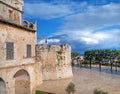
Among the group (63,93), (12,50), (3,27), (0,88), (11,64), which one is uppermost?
(3,27)

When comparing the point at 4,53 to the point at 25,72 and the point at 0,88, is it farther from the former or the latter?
the point at 25,72

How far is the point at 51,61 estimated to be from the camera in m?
42.2

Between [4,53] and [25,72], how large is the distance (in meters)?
6.29

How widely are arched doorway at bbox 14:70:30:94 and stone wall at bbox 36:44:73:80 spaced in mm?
14743

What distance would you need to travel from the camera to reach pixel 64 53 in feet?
146

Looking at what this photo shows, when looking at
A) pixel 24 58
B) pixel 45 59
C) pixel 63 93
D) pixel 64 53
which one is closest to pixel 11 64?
pixel 24 58

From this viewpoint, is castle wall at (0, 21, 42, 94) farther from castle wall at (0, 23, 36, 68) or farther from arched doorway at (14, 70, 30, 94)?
arched doorway at (14, 70, 30, 94)

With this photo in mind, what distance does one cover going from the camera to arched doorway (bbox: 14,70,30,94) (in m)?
26.3

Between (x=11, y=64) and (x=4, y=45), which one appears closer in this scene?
(x=4, y=45)

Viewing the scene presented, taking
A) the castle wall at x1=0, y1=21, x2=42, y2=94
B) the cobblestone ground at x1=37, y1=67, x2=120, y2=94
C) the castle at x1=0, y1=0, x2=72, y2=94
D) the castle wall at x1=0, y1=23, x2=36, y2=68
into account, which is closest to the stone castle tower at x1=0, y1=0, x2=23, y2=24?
the castle at x1=0, y1=0, x2=72, y2=94

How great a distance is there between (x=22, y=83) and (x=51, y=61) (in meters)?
15.9

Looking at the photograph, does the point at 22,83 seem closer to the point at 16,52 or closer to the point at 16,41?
the point at 16,52

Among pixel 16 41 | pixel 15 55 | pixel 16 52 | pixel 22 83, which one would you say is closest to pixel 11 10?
pixel 16 41

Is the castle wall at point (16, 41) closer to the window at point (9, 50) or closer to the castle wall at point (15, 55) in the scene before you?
the castle wall at point (15, 55)
